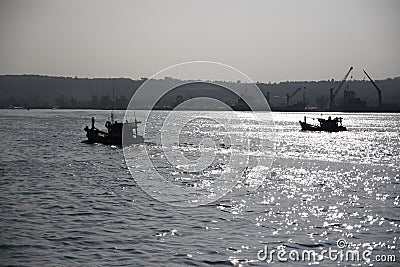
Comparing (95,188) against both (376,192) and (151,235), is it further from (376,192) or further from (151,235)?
(376,192)

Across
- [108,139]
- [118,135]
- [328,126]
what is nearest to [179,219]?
[118,135]

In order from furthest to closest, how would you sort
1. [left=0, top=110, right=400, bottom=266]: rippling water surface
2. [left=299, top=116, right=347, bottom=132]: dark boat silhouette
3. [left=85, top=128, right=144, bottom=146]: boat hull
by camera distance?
[left=299, top=116, right=347, bottom=132]: dark boat silhouette → [left=85, top=128, right=144, bottom=146]: boat hull → [left=0, top=110, right=400, bottom=266]: rippling water surface

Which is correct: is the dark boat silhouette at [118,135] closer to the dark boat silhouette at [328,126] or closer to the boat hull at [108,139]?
the boat hull at [108,139]

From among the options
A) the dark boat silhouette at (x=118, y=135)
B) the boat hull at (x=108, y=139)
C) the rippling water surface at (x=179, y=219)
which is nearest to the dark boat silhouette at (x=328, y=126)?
the boat hull at (x=108, y=139)

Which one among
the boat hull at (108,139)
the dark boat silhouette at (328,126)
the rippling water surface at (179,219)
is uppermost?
the dark boat silhouette at (328,126)

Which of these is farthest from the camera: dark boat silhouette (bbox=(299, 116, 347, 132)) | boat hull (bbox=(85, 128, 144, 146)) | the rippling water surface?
dark boat silhouette (bbox=(299, 116, 347, 132))

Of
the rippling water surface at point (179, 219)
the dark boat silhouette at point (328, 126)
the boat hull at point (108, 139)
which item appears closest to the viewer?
the rippling water surface at point (179, 219)

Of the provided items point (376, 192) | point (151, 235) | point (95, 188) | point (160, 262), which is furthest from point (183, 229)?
point (376, 192)

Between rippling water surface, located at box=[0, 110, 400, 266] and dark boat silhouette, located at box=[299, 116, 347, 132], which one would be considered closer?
rippling water surface, located at box=[0, 110, 400, 266]

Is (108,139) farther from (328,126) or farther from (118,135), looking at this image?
(328,126)

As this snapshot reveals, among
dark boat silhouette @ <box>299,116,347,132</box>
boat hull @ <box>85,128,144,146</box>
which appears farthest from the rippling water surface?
dark boat silhouette @ <box>299,116,347,132</box>

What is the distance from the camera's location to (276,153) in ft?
220

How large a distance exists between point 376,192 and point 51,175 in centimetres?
2108

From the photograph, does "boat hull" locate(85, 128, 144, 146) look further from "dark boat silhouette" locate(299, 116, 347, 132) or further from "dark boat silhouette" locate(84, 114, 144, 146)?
"dark boat silhouette" locate(299, 116, 347, 132)
